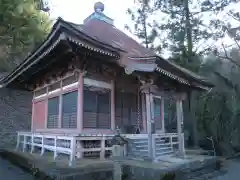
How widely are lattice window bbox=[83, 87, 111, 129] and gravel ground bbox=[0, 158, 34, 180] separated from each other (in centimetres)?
242

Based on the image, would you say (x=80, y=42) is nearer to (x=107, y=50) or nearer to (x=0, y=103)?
(x=107, y=50)

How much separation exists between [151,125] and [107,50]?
103 inches

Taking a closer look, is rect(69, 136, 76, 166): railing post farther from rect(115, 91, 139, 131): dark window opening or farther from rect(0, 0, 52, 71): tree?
rect(0, 0, 52, 71): tree

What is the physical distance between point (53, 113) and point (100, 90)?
9.18ft

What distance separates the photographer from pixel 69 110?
8.90m

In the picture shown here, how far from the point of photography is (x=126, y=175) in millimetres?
5766

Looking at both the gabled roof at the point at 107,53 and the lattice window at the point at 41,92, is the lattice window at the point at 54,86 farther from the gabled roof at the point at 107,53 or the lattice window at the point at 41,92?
the gabled roof at the point at 107,53

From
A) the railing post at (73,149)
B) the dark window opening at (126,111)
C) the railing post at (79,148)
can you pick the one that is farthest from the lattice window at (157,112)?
Result: the railing post at (73,149)

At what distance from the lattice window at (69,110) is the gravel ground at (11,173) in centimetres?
214

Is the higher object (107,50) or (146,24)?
(146,24)

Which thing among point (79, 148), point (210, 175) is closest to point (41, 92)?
point (79, 148)

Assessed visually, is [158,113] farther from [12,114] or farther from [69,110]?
[12,114]

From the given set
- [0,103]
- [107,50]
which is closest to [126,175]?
[107,50]

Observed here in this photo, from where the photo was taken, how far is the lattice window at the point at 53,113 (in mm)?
9945
